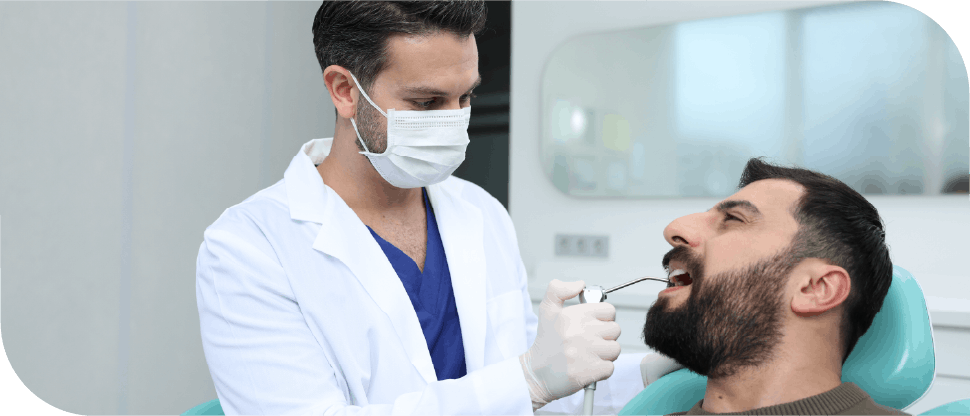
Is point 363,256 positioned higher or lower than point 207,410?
higher

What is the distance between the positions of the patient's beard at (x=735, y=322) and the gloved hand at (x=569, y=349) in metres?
0.14

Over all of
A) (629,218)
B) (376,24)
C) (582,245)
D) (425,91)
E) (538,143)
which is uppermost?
(376,24)

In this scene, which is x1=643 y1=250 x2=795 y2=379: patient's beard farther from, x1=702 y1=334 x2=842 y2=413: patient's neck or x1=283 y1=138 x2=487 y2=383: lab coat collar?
x1=283 y1=138 x2=487 y2=383: lab coat collar

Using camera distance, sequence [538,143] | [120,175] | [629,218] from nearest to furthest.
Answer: [120,175] → [629,218] → [538,143]

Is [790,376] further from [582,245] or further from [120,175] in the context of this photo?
[120,175]

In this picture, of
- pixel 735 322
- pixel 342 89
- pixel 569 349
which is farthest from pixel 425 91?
pixel 735 322

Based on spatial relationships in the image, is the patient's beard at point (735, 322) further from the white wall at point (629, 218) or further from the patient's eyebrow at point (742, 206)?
the white wall at point (629, 218)

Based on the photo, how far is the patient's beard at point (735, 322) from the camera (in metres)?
1.07

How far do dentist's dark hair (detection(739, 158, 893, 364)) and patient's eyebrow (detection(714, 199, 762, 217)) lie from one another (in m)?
0.06

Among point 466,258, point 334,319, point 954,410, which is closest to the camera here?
point 954,410

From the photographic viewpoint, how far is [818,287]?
1.07 metres

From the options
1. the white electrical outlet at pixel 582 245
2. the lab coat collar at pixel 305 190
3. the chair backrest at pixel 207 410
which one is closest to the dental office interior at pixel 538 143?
the white electrical outlet at pixel 582 245

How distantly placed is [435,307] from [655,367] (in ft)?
1.54

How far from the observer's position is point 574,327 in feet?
3.34
